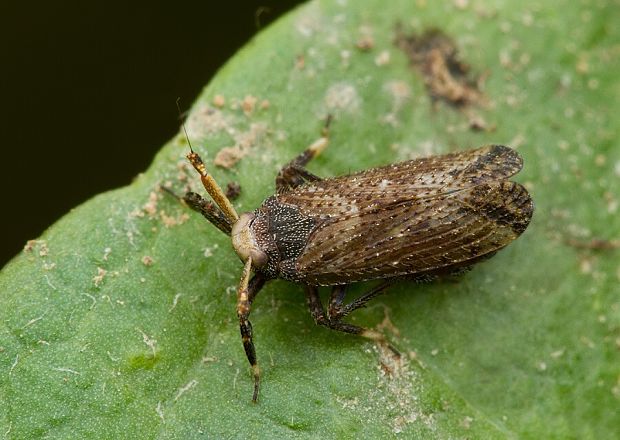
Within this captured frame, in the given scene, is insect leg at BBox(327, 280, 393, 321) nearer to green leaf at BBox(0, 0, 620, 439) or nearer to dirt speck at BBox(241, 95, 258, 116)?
green leaf at BBox(0, 0, 620, 439)

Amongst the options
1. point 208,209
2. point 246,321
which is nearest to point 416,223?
point 246,321

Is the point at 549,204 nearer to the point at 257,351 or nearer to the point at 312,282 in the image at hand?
the point at 312,282

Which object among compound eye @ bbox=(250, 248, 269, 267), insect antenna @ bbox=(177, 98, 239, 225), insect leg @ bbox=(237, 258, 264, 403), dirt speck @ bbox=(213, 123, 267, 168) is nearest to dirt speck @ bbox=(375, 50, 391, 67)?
dirt speck @ bbox=(213, 123, 267, 168)

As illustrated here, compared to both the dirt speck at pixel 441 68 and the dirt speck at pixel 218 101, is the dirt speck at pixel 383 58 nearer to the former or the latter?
the dirt speck at pixel 441 68

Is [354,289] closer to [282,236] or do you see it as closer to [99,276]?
[282,236]

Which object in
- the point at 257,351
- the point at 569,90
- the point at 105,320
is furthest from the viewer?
the point at 569,90

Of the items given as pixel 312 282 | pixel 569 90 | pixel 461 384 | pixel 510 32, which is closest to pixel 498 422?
pixel 461 384
